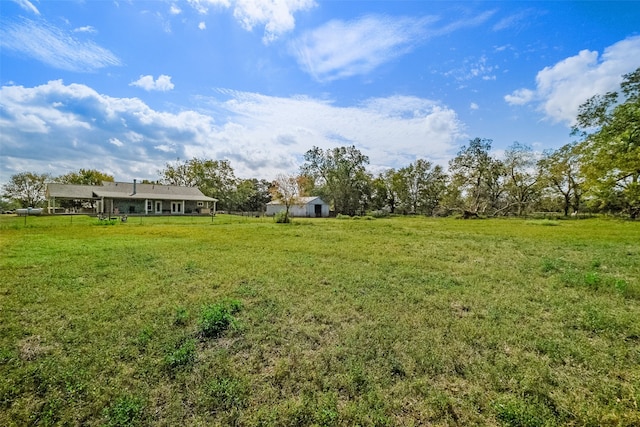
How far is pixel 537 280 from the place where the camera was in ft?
22.7

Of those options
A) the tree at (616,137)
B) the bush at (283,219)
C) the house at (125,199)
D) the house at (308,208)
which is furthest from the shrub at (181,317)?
the house at (308,208)

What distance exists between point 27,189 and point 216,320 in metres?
60.6

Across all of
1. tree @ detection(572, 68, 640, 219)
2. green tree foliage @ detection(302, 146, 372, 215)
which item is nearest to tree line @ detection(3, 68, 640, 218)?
green tree foliage @ detection(302, 146, 372, 215)

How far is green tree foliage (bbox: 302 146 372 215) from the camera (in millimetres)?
47844

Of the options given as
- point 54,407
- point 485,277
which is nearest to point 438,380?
point 54,407

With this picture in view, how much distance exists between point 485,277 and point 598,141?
5.86 m

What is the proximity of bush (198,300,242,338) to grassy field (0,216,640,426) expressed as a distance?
0.02 metres

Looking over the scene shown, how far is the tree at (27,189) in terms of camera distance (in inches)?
1750

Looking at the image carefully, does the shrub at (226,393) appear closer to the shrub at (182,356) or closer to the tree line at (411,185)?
the shrub at (182,356)

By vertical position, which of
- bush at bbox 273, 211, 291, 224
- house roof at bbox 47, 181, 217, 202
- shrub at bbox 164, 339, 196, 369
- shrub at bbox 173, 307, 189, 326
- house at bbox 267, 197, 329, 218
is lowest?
shrub at bbox 164, 339, 196, 369

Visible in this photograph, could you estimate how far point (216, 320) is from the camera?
4363mm

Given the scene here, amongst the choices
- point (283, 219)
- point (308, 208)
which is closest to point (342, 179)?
point (308, 208)

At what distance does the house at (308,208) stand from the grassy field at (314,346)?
35142 millimetres

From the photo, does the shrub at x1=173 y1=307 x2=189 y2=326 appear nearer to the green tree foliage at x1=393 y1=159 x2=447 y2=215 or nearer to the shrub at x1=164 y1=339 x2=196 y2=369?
the shrub at x1=164 y1=339 x2=196 y2=369
